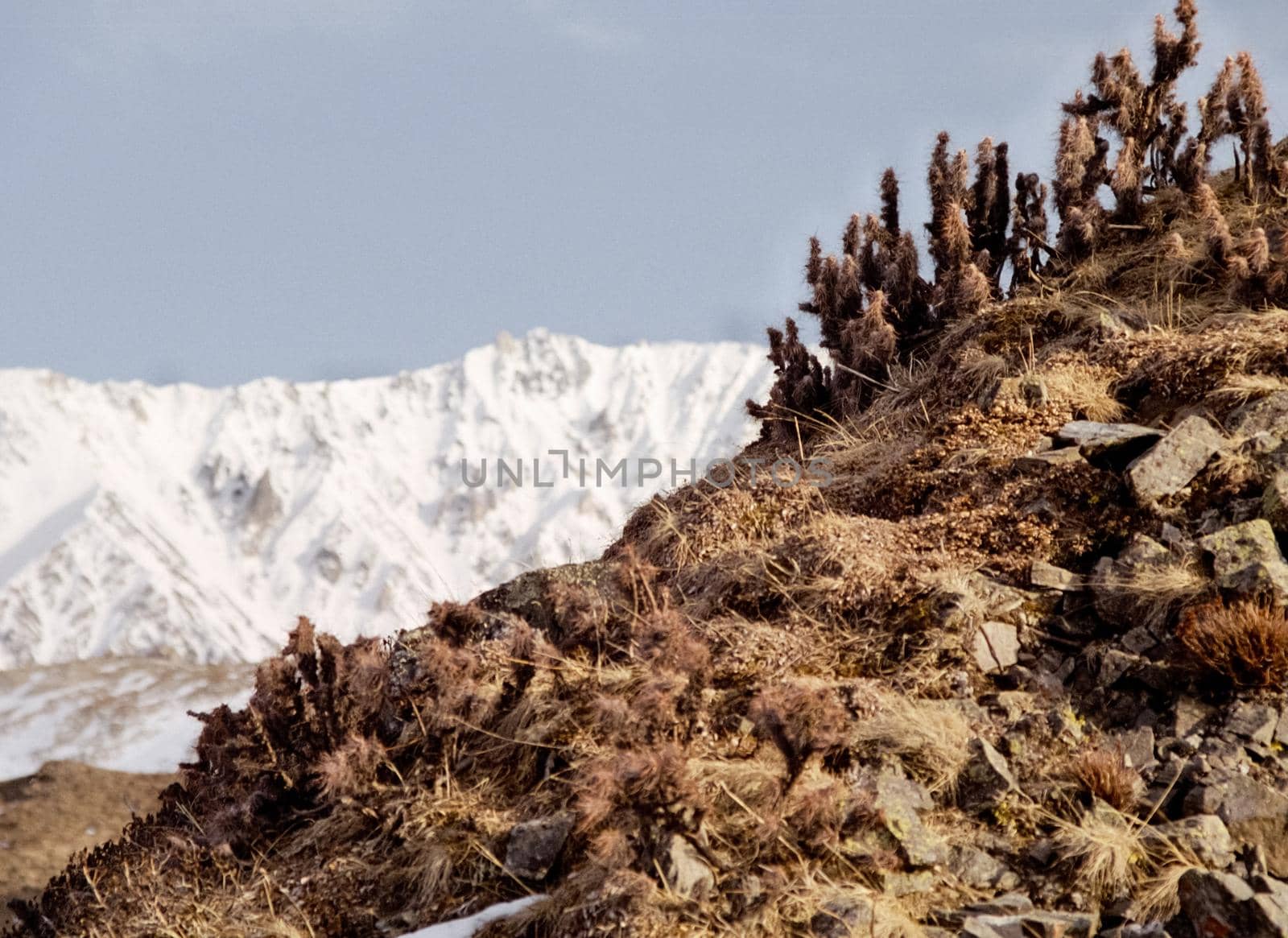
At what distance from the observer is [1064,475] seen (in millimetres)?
5688

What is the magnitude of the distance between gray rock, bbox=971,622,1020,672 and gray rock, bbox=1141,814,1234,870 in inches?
43.1

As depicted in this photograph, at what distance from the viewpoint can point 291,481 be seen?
12019 cm

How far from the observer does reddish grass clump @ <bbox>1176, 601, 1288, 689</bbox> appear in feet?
13.7

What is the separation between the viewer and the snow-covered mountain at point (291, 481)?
306ft

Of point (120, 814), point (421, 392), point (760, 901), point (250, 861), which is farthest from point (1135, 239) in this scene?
point (421, 392)

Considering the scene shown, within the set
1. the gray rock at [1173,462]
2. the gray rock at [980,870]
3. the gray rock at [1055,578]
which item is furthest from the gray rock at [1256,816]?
the gray rock at [1173,462]

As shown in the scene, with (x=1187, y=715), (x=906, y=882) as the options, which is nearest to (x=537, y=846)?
(x=906, y=882)

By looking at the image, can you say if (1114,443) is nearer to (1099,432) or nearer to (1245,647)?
(1099,432)

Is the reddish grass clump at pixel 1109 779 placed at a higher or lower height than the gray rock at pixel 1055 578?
lower

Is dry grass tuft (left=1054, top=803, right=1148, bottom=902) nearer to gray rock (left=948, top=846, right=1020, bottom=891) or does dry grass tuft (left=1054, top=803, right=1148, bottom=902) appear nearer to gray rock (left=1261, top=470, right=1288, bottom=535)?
gray rock (left=948, top=846, right=1020, bottom=891)

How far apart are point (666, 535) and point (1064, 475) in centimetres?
242

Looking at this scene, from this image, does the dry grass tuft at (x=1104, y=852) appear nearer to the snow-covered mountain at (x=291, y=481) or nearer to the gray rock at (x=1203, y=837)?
the gray rock at (x=1203, y=837)

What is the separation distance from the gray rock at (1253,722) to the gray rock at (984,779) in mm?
880

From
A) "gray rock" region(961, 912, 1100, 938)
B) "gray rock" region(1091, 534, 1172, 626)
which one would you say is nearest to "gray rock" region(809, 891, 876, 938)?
"gray rock" region(961, 912, 1100, 938)
